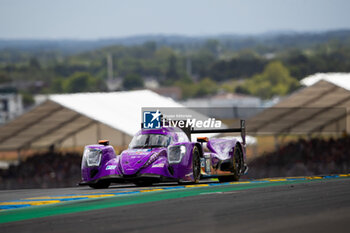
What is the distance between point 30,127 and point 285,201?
23522mm

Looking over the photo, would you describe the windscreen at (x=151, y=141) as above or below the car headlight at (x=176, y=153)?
above

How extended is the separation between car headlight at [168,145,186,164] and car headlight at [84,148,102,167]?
1.57 m

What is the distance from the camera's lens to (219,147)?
19656mm

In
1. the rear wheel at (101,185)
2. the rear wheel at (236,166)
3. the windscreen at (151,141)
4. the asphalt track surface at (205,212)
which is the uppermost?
the windscreen at (151,141)

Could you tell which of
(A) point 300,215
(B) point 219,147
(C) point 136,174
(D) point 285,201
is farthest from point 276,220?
(B) point 219,147

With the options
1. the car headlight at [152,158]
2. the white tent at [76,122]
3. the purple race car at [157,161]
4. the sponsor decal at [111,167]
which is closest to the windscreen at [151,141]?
the purple race car at [157,161]

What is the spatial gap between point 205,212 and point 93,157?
23.1ft

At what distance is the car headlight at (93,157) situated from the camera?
1803cm

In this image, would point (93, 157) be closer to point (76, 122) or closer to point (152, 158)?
point (152, 158)

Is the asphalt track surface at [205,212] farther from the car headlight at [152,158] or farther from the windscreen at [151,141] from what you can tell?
the windscreen at [151,141]

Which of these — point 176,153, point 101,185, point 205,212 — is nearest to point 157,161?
point 176,153

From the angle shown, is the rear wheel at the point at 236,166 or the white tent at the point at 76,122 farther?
the white tent at the point at 76,122

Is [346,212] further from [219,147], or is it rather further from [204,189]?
[219,147]

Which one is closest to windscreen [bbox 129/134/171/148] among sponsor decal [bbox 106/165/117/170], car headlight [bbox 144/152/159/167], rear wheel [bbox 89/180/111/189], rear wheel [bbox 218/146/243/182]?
car headlight [bbox 144/152/159/167]
